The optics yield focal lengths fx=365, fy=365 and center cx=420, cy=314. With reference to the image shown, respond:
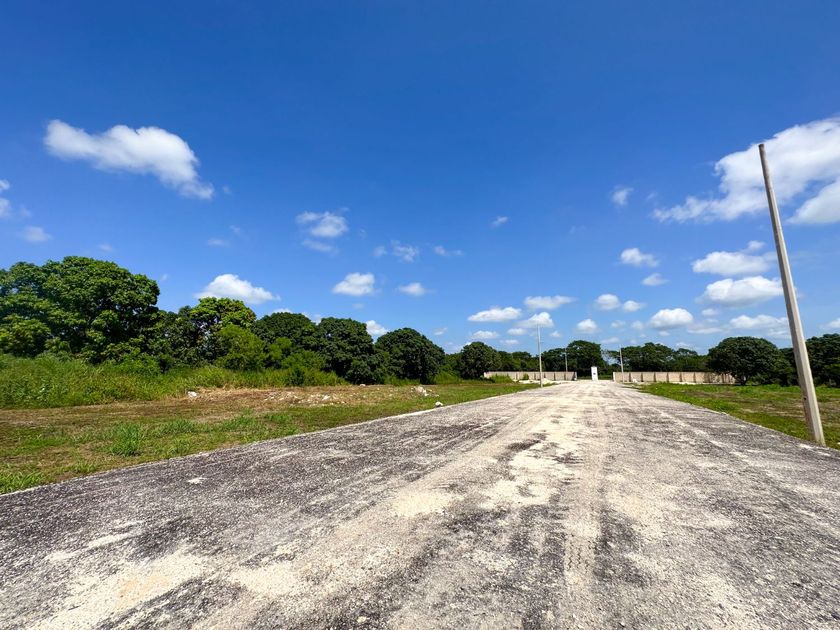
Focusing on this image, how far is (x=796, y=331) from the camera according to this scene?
8633 millimetres

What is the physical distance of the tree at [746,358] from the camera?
4912cm

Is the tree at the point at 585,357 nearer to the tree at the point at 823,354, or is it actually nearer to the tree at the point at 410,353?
the tree at the point at 823,354

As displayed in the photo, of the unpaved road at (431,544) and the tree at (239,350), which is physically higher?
the tree at (239,350)

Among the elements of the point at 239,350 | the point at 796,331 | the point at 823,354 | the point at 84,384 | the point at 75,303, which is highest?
→ the point at 75,303

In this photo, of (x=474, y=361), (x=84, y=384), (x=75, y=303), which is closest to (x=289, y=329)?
(x=75, y=303)

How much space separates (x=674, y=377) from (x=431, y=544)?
299 ft

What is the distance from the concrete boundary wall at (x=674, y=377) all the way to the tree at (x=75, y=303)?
7539cm

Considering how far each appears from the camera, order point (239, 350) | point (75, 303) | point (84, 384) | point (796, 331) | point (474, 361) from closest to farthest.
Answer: point (796, 331), point (84, 384), point (75, 303), point (239, 350), point (474, 361)

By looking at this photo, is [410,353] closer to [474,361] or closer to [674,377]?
[474,361]

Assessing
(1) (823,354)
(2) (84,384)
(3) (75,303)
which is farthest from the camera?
(1) (823,354)

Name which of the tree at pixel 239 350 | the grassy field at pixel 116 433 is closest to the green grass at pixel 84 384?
the grassy field at pixel 116 433

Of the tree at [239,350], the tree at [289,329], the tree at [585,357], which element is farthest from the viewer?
the tree at [585,357]

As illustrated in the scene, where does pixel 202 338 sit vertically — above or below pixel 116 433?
above

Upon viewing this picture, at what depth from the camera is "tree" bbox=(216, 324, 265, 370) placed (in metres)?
31.6
